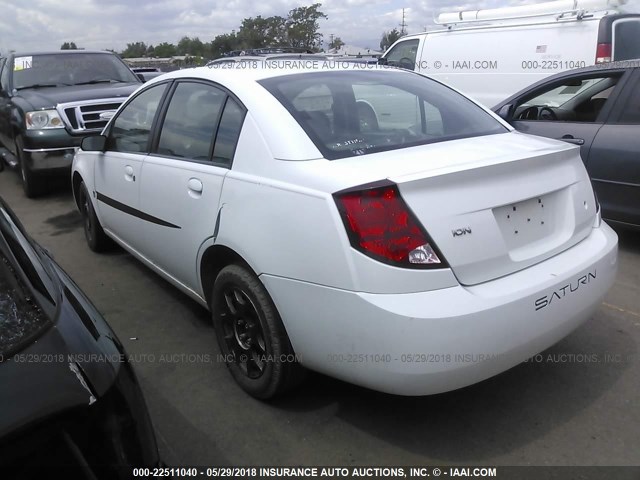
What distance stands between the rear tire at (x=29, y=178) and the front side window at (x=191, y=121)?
4197 mm

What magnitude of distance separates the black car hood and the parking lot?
439 centimetres

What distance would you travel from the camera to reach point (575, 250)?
2561 mm

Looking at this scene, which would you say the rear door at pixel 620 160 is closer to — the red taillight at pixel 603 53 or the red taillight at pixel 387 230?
the red taillight at pixel 603 53

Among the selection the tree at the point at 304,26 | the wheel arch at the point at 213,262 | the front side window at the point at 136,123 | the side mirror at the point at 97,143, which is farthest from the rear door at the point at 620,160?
the tree at the point at 304,26

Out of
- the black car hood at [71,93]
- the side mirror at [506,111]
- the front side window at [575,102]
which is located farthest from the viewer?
the black car hood at [71,93]

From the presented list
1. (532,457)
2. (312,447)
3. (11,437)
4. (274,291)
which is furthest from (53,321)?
(532,457)

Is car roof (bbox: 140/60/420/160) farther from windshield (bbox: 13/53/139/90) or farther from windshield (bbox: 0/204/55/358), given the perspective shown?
windshield (bbox: 13/53/139/90)

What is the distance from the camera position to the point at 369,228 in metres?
2.09

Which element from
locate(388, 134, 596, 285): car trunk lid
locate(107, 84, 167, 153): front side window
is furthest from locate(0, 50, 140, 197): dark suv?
locate(388, 134, 596, 285): car trunk lid

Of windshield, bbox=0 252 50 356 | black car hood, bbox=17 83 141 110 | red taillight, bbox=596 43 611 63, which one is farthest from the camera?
red taillight, bbox=596 43 611 63

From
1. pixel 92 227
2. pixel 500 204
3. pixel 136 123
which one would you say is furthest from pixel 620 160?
pixel 92 227

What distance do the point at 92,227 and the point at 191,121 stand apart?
2082 millimetres

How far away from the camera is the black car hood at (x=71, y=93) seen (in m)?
6.76

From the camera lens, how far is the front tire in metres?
2.46
